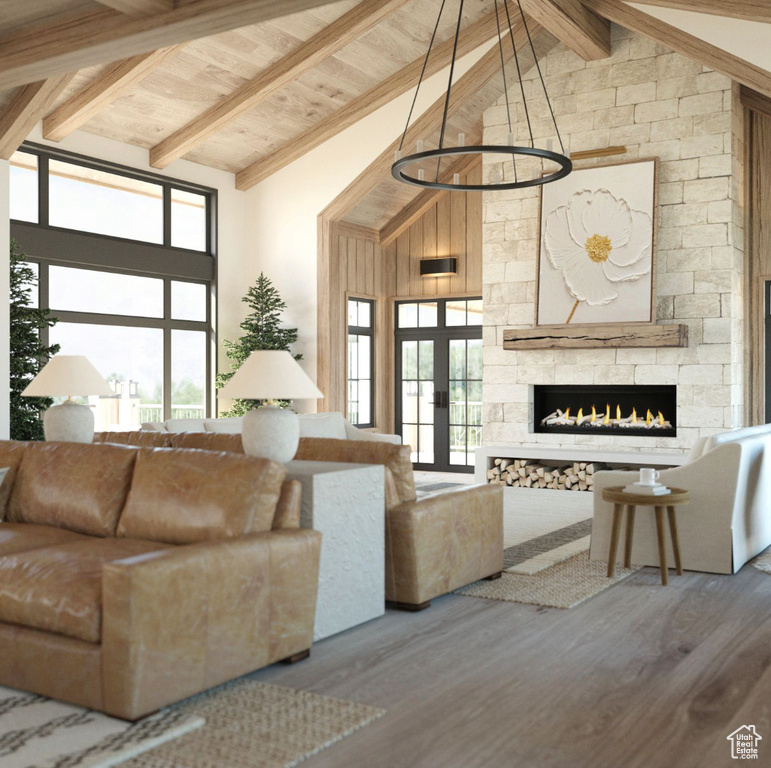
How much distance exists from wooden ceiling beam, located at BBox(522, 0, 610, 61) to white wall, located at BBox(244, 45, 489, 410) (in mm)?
1886

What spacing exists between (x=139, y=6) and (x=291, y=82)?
523 cm

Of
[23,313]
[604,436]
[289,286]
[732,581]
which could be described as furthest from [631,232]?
[23,313]

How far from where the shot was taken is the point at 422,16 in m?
9.03

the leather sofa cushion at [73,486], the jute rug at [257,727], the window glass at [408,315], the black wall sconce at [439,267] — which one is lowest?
the jute rug at [257,727]

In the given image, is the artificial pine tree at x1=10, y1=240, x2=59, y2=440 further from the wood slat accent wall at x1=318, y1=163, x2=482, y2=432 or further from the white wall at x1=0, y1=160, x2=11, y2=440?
the wood slat accent wall at x1=318, y1=163, x2=482, y2=432

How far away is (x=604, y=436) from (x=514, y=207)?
267 cm

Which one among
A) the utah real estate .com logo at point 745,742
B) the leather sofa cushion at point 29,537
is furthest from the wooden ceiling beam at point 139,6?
the utah real estate .com logo at point 745,742

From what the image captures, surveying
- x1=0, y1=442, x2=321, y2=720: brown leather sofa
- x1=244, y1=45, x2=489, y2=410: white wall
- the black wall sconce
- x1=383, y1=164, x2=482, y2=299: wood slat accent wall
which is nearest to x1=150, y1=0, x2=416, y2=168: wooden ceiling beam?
x1=244, y1=45, x2=489, y2=410: white wall

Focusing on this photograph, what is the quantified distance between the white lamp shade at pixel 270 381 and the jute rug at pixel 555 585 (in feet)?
4.92

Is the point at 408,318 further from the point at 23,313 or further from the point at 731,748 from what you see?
the point at 731,748

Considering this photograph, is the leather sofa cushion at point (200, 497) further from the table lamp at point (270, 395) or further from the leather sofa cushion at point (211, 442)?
the leather sofa cushion at point (211, 442)

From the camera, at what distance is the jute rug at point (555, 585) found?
466 cm

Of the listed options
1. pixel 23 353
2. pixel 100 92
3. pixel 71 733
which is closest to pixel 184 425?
pixel 23 353

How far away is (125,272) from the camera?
32.2ft
